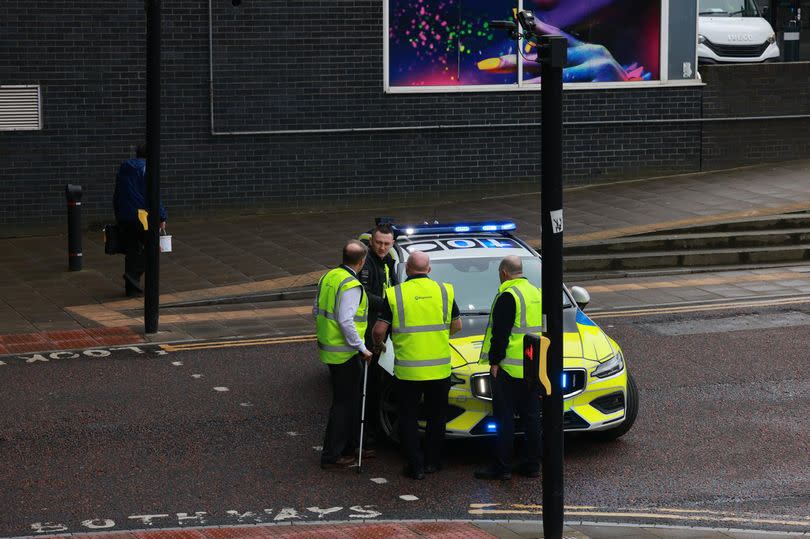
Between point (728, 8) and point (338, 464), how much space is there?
18433 mm

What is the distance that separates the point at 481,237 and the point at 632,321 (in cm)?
359

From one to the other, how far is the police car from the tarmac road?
33 cm

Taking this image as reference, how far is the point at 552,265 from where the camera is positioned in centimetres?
870

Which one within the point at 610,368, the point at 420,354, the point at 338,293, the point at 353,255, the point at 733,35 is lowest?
the point at 610,368

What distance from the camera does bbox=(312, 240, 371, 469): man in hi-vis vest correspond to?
34.8ft

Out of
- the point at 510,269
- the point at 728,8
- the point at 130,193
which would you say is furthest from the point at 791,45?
the point at 510,269

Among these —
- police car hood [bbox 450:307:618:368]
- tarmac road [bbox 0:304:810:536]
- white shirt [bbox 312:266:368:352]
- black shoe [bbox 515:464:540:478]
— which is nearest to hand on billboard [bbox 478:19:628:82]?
tarmac road [bbox 0:304:810:536]

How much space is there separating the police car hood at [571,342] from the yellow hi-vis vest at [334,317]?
0.94m

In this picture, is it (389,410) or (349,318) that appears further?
(389,410)

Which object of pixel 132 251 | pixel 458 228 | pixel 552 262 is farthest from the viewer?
pixel 132 251

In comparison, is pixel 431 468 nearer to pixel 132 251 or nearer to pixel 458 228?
pixel 458 228

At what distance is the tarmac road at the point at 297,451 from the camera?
382 inches

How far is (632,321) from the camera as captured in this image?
16.0m

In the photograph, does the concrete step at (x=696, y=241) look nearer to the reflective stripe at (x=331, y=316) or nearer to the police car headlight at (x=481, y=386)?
the police car headlight at (x=481, y=386)
